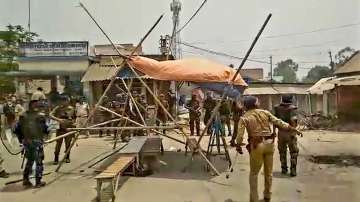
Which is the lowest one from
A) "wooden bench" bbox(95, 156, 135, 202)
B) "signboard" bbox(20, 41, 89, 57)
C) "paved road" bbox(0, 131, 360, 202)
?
"paved road" bbox(0, 131, 360, 202)

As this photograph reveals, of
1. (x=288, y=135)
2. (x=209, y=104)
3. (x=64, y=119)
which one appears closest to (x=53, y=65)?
(x=209, y=104)

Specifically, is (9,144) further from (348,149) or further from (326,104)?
(326,104)

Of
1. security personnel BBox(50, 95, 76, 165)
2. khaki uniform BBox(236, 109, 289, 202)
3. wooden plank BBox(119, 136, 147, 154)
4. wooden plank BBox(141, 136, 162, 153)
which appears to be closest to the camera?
khaki uniform BBox(236, 109, 289, 202)

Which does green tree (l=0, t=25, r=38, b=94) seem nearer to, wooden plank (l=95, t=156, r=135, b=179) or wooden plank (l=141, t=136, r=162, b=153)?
wooden plank (l=141, t=136, r=162, b=153)

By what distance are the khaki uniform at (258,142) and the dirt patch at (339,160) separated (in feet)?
15.0

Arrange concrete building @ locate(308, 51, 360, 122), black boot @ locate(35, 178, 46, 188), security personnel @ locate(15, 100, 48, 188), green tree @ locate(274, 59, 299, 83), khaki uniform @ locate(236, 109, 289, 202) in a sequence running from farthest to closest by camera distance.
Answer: green tree @ locate(274, 59, 299, 83) → concrete building @ locate(308, 51, 360, 122) → black boot @ locate(35, 178, 46, 188) → security personnel @ locate(15, 100, 48, 188) → khaki uniform @ locate(236, 109, 289, 202)

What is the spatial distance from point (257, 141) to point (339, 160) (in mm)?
5556

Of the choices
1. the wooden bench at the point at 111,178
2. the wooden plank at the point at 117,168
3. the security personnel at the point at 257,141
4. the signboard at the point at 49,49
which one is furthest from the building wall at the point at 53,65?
the security personnel at the point at 257,141

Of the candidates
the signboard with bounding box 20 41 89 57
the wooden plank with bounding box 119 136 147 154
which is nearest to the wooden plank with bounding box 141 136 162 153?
the wooden plank with bounding box 119 136 147 154

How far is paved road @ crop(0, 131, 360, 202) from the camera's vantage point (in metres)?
7.42

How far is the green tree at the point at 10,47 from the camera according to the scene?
72.2 feet

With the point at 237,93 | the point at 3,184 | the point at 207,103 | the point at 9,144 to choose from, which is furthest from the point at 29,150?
the point at 207,103

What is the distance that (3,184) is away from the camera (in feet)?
27.9

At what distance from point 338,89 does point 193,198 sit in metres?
16.9
